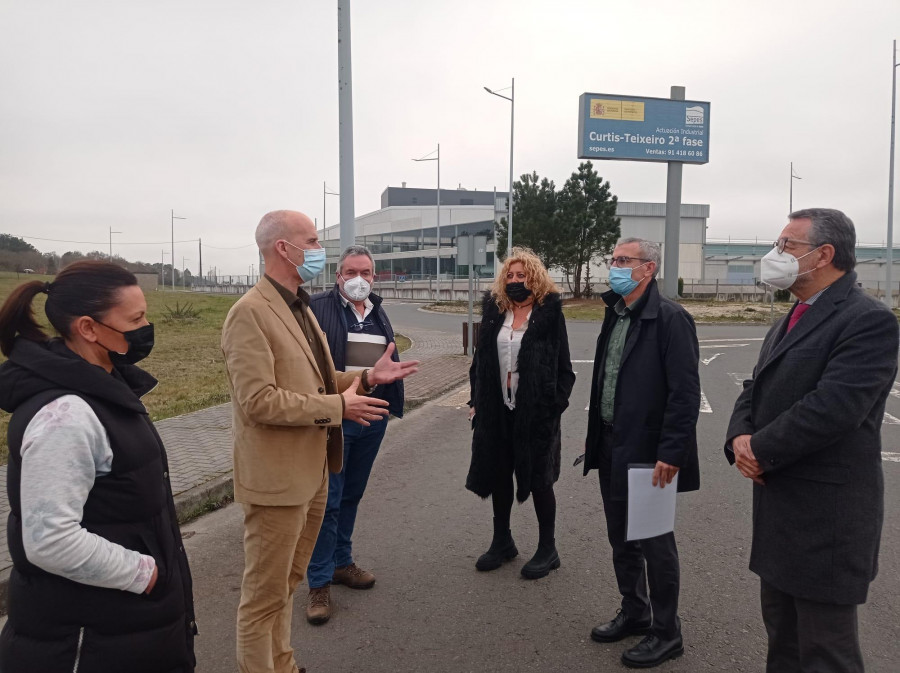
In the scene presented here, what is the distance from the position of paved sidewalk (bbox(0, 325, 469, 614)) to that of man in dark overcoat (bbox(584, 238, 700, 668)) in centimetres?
343

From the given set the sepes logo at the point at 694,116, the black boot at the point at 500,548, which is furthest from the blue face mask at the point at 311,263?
the sepes logo at the point at 694,116

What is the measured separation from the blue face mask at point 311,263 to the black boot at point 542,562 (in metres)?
2.38

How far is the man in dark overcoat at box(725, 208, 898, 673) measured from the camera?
7.89ft

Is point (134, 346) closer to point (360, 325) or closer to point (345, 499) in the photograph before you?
point (360, 325)

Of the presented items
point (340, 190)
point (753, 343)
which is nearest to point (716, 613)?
point (340, 190)

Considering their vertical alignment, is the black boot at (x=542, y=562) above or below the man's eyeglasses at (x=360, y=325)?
below

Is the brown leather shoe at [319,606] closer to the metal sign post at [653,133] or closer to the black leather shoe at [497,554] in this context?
the black leather shoe at [497,554]

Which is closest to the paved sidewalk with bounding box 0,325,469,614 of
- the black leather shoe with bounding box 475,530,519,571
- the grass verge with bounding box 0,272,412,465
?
the grass verge with bounding box 0,272,412,465

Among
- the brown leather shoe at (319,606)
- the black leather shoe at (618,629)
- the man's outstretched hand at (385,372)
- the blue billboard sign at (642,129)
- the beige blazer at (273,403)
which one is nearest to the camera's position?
the beige blazer at (273,403)

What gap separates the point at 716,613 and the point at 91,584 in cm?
318

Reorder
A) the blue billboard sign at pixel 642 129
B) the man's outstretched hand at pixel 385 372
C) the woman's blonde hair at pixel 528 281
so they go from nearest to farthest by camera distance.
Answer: the man's outstretched hand at pixel 385 372
the woman's blonde hair at pixel 528 281
the blue billboard sign at pixel 642 129

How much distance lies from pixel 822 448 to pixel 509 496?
2.26 metres

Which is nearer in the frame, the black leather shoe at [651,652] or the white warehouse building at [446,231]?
the black leather shoe at [651,652]

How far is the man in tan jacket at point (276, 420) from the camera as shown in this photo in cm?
264
